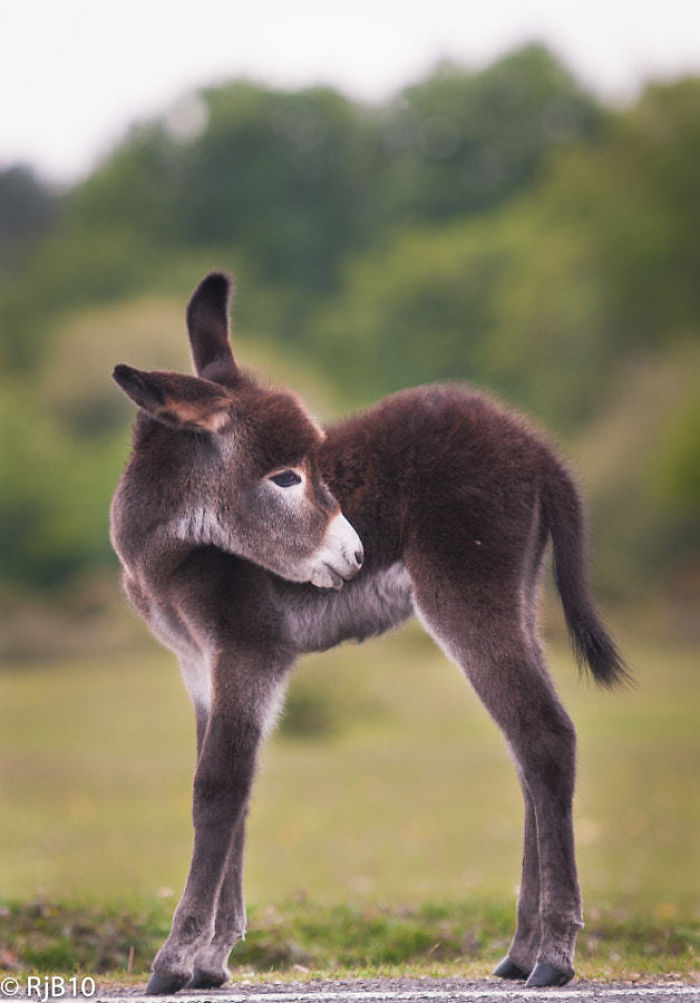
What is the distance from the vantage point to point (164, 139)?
42.9m

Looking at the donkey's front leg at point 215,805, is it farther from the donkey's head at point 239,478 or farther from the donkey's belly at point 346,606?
the donkey's head at point 239,478

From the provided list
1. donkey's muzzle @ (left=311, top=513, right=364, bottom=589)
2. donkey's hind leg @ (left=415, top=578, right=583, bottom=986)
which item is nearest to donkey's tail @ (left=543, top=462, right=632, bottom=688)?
donkey's hind leg @ (left=415, top=578, right=583, bottom=986)

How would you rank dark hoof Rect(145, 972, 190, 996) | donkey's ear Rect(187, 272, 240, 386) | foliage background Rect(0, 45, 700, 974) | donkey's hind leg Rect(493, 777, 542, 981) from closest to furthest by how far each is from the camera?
dark hoof Rect(145, 972, 190, 996), donkey's hind leg Rect(493, 777, 542, 981), donkey's ear Rect(187, 272, 240, 386), foliage background Rect(0, 45, 700, 974)

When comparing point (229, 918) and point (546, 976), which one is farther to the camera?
point (229, 918)

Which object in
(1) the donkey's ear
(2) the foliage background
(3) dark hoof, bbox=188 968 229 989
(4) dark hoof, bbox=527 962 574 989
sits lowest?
(4) dark hoof, bbox=527 962 574 989

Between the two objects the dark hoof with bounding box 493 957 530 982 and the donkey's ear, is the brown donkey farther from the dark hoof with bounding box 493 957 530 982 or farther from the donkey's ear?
the donkey's ear

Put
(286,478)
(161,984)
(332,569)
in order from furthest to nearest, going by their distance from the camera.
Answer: (286,478)
(332,569)
(161,984)

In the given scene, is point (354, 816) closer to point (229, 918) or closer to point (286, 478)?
point (229, 918)

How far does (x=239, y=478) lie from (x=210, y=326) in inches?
40.2

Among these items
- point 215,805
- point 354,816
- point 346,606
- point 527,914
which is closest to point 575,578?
point 346,606

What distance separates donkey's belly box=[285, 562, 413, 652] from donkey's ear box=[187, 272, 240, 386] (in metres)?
1.29

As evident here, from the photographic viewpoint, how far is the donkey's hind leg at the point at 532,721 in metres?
5.79

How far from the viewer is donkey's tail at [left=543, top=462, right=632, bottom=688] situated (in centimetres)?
638

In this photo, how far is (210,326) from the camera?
6863 mm
